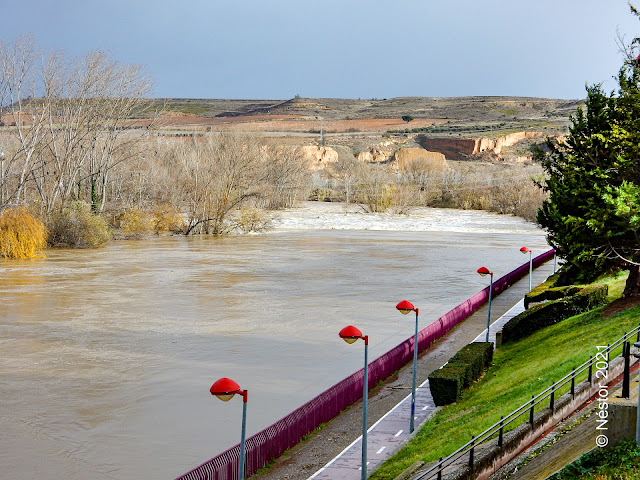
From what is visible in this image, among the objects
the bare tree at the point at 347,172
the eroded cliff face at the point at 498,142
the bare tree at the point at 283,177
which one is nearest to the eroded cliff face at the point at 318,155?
the bare tree at the point at 347,172

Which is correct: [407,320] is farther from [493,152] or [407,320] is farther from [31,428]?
[493,152]

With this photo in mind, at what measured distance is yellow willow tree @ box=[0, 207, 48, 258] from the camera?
4947 centimetres

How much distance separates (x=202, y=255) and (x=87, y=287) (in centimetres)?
1584

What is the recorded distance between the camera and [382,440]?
16.1 m

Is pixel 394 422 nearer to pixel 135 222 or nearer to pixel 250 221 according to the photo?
pixel 135 222

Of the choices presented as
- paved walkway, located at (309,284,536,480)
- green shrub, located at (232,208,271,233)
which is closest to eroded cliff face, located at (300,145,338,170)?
green shrub, located at (232,208,271,233)

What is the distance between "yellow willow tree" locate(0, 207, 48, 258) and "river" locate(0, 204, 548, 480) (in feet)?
6.34

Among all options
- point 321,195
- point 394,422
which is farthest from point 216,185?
point 394,422

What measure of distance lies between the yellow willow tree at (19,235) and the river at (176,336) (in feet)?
6.34

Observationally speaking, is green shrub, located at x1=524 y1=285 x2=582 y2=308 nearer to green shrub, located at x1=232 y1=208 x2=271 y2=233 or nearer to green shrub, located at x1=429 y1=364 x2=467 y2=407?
green shrub, located at x1=429 y1=364 x2=467 y2=407

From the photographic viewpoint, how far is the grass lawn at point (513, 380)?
45.3 feet

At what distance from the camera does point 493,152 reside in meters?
155

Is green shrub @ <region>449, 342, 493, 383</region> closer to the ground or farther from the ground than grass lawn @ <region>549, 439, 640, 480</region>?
closer to the ground

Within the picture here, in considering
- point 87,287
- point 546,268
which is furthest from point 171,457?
point 546,268
